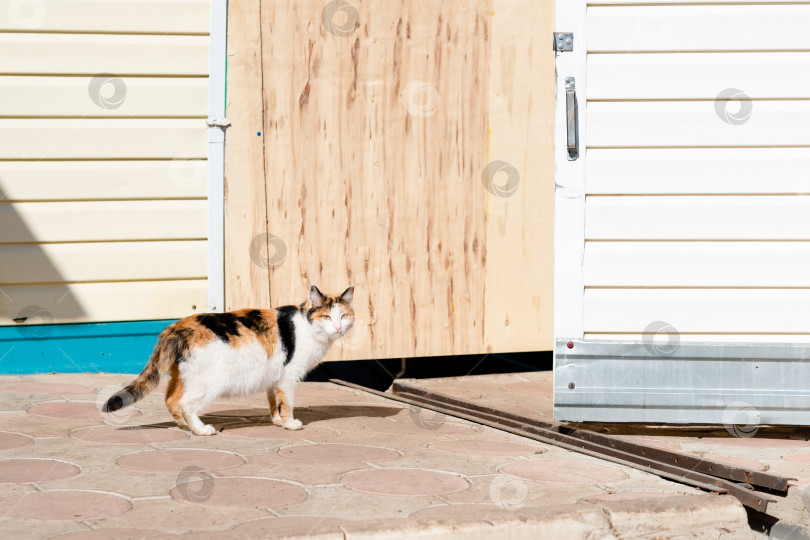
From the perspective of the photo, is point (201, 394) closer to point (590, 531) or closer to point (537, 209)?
point (590, 531)

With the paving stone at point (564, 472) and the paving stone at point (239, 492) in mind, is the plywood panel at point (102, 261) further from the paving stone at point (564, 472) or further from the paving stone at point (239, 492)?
the paving stone at point (564, 472)

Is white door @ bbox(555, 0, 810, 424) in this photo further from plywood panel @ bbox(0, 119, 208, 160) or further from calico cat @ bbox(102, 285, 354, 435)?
plywood panel @ bbox(0, 119, 208, 160)

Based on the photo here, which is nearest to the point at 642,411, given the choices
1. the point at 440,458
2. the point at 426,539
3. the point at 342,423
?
the point at 440,458

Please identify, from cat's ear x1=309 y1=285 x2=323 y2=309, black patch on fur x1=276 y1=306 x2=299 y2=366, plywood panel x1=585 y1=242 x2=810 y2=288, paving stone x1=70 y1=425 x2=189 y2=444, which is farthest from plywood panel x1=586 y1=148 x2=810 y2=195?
paving stone x1=70 y1=425 x2=189 y2=444

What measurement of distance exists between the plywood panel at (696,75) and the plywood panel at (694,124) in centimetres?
5

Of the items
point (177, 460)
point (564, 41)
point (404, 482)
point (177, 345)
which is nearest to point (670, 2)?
point (564, 41)

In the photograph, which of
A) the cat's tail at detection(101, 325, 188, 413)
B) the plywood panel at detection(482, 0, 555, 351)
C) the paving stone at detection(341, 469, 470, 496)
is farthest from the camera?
the plywood panel at detection(482, 0, 555, 351)

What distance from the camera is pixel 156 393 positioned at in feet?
19.4

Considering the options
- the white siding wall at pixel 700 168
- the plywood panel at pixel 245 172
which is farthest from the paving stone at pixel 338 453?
the plywood panel at pixel 245 172

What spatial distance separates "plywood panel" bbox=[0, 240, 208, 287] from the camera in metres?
6.13

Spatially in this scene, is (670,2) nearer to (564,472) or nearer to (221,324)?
(564,472)

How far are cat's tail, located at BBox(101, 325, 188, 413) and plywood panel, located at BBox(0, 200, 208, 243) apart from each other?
5.89 ft

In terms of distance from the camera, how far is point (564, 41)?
4.77 metres

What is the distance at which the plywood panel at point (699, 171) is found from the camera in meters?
4.74
